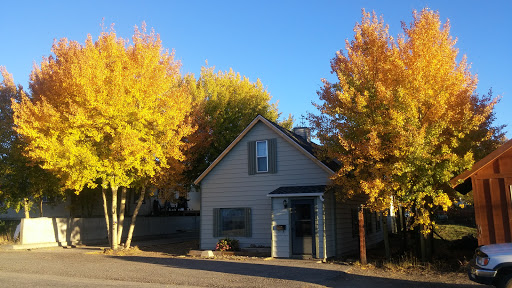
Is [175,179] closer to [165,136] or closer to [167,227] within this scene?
[165,136]

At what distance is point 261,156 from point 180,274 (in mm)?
8284

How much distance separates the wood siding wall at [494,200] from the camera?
11.6 metres

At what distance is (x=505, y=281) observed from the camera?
330 inches

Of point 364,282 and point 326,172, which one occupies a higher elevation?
point 326,172

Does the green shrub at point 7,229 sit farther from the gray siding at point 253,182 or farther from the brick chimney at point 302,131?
the brick chimney at point 302,131

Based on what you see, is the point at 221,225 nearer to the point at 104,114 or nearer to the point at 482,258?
the point at 104,114

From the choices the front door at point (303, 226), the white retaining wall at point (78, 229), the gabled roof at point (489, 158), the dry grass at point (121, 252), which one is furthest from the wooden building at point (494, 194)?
the white retaining wall at point (78, 229)

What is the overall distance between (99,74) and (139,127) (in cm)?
291

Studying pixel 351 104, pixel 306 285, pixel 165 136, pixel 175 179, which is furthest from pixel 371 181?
pixel 175 179

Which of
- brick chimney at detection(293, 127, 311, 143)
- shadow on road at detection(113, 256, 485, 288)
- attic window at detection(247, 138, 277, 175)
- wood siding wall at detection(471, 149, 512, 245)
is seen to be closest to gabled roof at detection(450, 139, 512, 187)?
wood siding wall at detection(471, 149, 512, 245)

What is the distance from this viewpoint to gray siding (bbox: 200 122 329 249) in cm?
1886

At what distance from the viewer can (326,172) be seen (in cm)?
1808

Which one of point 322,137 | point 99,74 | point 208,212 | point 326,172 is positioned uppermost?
point 99,74

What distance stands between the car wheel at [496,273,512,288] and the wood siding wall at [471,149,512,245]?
3530 mm
